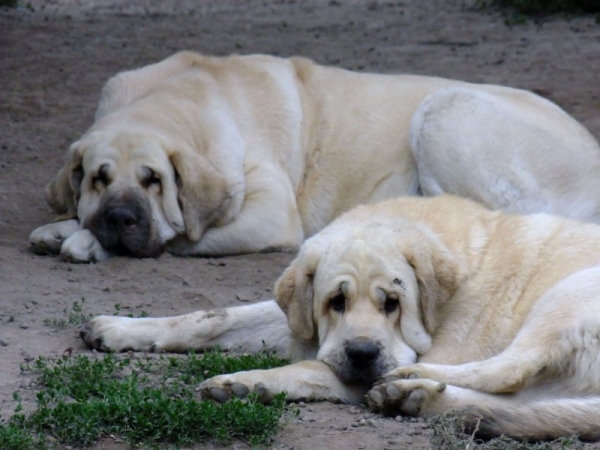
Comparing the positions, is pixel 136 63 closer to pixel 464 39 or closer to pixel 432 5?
pixel 464 39

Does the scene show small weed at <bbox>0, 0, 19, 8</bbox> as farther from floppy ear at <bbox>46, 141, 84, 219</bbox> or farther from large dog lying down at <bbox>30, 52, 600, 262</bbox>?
floppy ear at <bbox>46, 141, 84, 219</bbox>

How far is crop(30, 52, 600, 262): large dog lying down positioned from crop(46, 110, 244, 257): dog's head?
0.01 metres

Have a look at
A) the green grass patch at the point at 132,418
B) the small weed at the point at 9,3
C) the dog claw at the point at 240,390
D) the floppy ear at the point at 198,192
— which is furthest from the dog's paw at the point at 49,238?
the small weed at the point at 9,3

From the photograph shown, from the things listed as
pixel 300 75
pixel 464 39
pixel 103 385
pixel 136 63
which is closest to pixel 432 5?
pixel 464 39

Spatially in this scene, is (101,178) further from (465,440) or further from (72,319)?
(465,440)

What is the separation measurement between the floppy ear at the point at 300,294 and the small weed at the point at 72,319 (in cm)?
129

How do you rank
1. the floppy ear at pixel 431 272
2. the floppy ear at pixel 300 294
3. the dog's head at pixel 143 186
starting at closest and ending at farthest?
the floppy ear at pixel 431 272
the floppy ear at pixel 300 294
the dog's head at pixel 143 186

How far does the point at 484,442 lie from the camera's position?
14.6 feet

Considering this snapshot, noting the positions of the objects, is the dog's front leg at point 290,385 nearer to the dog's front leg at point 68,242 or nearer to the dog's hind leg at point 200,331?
the dog's hind leg at point 200,331

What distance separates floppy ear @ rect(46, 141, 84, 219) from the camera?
8.00 metres

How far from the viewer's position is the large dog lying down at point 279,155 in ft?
25.8

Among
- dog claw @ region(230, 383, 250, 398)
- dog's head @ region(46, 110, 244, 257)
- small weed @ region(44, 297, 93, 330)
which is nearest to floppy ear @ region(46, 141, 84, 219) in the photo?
dog's head @ region(46, 110, 244, 257)

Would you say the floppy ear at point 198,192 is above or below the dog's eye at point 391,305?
below

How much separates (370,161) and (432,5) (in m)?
8.71
